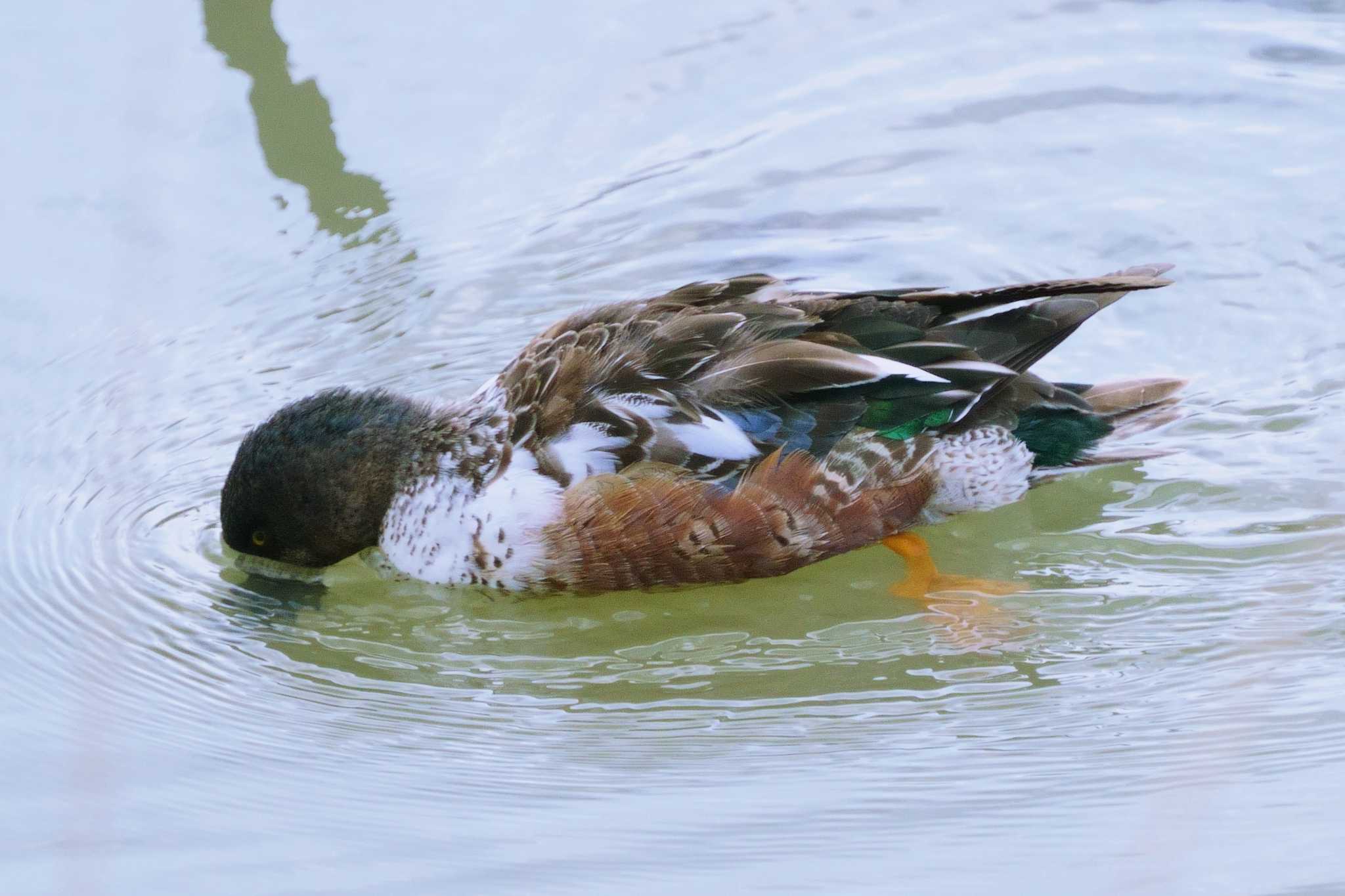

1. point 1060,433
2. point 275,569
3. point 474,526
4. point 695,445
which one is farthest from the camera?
point 1060,433

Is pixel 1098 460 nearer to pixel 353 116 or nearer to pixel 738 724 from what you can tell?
pixel 738 724

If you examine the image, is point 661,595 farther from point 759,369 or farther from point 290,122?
point 290,122

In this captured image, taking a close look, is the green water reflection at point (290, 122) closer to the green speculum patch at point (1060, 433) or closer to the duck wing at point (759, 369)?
the duck wing at point (759, 369)

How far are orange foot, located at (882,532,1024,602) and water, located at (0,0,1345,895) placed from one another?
3.7 inches

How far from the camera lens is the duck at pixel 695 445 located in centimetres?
555

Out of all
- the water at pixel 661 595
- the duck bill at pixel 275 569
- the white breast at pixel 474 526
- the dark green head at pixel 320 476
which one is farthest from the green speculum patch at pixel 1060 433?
the duck bill at pixel 275 569

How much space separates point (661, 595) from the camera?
19.1ft

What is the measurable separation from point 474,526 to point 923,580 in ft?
5.41

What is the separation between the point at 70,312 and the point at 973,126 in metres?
4.57

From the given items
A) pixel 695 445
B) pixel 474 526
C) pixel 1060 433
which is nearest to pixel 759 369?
pixel 695 445

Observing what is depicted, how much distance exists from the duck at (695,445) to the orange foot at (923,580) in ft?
0.04

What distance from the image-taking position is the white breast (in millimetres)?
5609

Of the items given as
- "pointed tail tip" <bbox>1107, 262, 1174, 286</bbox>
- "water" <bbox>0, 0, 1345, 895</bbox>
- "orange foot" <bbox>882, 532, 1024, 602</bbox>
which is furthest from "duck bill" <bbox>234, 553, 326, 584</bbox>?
"pointed tail tip" <bbox>1107, 262, 1174, 286</bbox>

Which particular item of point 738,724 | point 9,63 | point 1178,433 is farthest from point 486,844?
point 9,63
